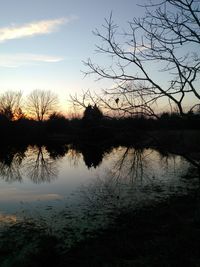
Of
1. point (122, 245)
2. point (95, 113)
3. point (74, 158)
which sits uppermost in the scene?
point (95, 113)

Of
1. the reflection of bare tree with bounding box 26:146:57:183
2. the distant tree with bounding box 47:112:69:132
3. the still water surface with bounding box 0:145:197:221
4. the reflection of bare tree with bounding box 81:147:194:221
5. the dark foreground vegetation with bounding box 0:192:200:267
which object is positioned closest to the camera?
the dark foreground vegetation with bounding box 0:192:200:267

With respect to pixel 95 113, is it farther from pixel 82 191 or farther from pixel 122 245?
pixel 82 191

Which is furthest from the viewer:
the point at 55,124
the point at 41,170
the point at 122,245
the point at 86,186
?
the point at 55,124

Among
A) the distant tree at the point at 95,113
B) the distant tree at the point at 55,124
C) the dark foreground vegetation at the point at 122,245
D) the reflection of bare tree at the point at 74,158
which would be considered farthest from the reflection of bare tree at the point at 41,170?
the distant tree at the point at 55,124

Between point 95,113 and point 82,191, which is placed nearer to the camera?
point 95,113

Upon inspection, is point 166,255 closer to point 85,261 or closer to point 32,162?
point 85,261

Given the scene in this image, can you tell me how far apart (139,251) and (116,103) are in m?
4.93

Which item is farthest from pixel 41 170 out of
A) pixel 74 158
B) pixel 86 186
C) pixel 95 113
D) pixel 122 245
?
pixel 95 113

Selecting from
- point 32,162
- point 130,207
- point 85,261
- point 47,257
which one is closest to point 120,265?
point 85,261

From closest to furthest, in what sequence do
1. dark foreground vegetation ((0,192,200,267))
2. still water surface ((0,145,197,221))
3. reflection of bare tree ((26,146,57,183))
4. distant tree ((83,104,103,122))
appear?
distant tree ((83,104,103,122))
dark foreground vegetation ((0,192,200,267))
still water surface ((0,145,197,221))
reflection of bare tree ((26,146,57,183))

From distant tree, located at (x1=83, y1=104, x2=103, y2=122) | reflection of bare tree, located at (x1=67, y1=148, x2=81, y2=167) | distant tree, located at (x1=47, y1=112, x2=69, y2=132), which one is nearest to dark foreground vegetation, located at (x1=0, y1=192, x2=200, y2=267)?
distant tree, located at (x1=83, y1=104, x2=103, y2=122)

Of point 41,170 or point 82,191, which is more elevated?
point 41,170

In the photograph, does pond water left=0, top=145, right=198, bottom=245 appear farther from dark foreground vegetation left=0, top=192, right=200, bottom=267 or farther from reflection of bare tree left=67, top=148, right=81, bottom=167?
reflection of bare tree left=67, top=148, right=81, bottom=167

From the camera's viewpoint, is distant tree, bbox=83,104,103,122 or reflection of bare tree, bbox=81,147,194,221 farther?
reflection of bare tree, bbox=81,147,194,221
